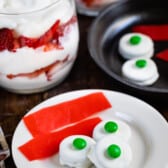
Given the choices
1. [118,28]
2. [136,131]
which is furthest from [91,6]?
[136,131]

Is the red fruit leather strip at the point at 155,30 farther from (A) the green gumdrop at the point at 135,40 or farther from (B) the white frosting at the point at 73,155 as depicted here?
(B) the white frosting at the point at 73,155

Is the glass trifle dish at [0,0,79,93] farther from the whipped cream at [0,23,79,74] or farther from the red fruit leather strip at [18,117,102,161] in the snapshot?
the red fruit leather strip at [18,117,102,161]

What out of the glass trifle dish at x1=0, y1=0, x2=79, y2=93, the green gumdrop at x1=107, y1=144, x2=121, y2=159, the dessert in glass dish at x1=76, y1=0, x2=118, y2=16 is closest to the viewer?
the green gumdrop at x1=107, y1=144, x2=121, y2=159

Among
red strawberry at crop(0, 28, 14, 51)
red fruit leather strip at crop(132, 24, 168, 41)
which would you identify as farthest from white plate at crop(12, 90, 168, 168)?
red fruit leather strip at crop(132, 24, 168, 41)

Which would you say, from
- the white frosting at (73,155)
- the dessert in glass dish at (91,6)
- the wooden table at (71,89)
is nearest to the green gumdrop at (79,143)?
the white frosting at (73,155)

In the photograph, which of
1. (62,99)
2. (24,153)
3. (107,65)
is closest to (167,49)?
(107,65)
